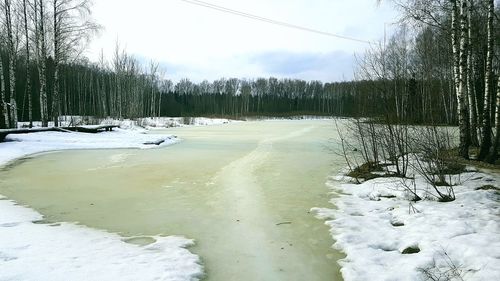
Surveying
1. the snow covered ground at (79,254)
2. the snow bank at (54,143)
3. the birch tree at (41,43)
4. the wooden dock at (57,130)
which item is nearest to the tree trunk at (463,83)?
the snow covered ground at (79,254)

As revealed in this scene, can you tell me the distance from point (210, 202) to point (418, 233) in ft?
12.0

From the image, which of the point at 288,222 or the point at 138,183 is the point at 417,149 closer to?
the point at 288,222

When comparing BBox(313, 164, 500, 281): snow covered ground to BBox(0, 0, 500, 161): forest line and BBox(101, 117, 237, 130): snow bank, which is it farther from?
BBox(101, 117, 237, 130): snow bank

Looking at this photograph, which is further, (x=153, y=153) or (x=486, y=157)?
(x=153, y=153)

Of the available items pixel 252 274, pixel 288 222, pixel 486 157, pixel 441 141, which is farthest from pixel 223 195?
pixel 486 157

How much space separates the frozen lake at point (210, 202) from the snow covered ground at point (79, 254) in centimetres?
26

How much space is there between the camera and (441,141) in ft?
24.2

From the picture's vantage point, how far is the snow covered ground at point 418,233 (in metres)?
3.89

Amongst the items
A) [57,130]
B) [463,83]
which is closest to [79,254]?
[463,83]

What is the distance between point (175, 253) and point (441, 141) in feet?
17.8

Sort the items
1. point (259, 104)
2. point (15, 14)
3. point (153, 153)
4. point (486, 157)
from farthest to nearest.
Answer: 1. point (259, 104)
2. point (15, 14)
3. point (153, 153)
4. point (486, 157)

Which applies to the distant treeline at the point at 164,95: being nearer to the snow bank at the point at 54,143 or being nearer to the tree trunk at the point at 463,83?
the snow bank at the point at 54,143

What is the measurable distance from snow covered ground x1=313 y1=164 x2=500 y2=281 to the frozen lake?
32 cm

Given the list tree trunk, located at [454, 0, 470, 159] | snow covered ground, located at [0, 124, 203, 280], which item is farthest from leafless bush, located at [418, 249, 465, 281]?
tree trunk, located at [454, 0, 470, 159]
